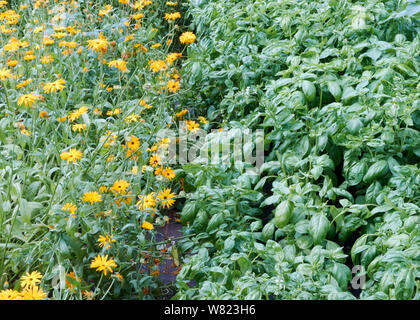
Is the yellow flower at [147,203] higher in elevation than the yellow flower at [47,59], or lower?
lower

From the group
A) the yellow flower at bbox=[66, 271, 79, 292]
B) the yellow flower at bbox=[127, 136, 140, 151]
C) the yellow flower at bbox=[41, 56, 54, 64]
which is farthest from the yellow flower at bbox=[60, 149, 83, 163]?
the yellow flower at bbox=[41, 56, 54, 64]

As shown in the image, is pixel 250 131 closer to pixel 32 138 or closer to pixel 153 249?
pixel 153 249

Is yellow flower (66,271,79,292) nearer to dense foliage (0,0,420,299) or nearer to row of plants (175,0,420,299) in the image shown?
dense foliage (0,0,420,299)

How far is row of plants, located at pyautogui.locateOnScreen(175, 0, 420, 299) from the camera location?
6.84 feet

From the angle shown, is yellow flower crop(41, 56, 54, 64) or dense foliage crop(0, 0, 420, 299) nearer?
dense foliage crop(0, 0, 420, 299)

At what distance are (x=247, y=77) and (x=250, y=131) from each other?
57 cm

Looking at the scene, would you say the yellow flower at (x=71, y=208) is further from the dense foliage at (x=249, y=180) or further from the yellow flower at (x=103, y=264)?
the yellow flower at (x=103, y=264)

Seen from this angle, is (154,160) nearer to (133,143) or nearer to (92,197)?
(133,143)

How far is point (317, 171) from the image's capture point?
8.20 feet

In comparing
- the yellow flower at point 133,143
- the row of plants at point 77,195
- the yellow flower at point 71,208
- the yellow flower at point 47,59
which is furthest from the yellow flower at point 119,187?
the yellow flower at point 47,59

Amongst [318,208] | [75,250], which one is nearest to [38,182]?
[75,250]

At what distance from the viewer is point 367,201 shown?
2.48 metres

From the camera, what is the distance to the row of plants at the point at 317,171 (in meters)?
2.09

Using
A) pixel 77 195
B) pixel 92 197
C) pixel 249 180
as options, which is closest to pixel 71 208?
pixel 92 197
